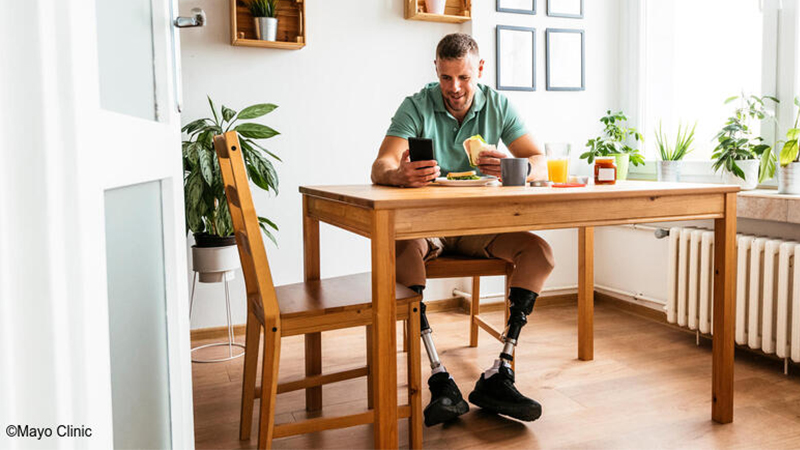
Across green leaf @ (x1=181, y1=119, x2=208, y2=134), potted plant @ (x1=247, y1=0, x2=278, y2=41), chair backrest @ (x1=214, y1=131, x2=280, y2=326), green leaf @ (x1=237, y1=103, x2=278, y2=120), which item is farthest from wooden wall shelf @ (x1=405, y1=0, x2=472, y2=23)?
chair backrest @ (x1=214, y1=131, x2=280, y2=326)

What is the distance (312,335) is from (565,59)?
2.27m

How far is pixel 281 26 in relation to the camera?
296cm

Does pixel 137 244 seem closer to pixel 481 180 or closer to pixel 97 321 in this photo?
pixel 97 321

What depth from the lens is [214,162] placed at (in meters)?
2.50

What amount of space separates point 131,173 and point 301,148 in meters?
2.22

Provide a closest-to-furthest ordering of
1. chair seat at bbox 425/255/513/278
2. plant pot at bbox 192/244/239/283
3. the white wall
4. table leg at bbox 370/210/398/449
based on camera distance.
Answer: table leg at bbox 370/210/398/449
chair seat at bbox 425/255/513/278
plant pot at bbox 192/244/239/283
the white wall

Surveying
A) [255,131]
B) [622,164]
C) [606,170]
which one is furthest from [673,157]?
[255,131]

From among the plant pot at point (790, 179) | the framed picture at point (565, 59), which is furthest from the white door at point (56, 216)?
the framed picture at point (565, 59)

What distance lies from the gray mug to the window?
1.28m

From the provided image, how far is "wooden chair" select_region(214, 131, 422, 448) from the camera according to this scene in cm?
155

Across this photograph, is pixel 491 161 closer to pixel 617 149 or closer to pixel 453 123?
pixel 453 123

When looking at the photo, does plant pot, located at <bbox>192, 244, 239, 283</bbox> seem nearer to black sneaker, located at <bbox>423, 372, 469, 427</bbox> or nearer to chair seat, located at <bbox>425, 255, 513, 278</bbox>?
chair seat, located at <bbox>425, 255, 513, 278</bbox>

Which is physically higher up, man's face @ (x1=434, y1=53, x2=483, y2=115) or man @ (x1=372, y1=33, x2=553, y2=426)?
man's face @ (x1=434, y1=53, x2=483, y2=115)

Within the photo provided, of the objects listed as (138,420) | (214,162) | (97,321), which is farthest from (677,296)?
(97,321)
